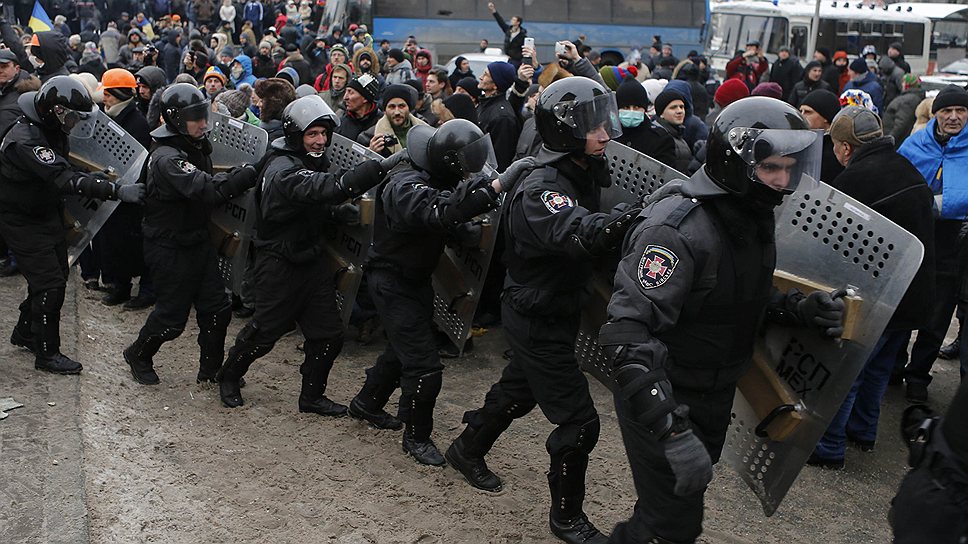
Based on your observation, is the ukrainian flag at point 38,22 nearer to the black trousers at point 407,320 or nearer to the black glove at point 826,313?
the black trousers at point 407,320

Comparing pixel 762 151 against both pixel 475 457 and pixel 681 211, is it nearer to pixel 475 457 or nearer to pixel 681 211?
pixel 681 211

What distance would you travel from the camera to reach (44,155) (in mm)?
5773

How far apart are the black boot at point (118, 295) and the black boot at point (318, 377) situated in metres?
2.82

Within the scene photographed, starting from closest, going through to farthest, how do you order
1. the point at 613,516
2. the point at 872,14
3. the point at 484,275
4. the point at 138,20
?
the point at 613,516
the point at 484,275
the point at 872,14
the point at 138,20

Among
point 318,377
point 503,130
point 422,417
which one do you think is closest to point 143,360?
point 318,377

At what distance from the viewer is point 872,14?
22562mm

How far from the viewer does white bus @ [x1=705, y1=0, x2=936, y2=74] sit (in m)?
22.2

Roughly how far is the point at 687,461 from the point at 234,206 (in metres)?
4.17

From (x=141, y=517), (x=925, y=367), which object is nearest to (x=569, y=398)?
(x=141, y=517)

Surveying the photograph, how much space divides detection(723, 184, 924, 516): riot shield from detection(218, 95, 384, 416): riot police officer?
216 centimetres

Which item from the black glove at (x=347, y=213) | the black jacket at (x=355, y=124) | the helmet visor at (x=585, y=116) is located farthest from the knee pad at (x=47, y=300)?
the helmet visor at (x=585, y=116)

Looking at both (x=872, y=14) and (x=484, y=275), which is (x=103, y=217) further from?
(x=872, y=14)

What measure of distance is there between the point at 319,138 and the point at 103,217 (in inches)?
76.5

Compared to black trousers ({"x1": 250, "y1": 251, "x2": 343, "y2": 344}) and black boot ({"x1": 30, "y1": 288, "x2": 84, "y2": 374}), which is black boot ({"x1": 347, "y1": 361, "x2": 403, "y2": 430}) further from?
black boot ({"x1": 30, "y1": 288, "x2": 84, "y2": 374})
